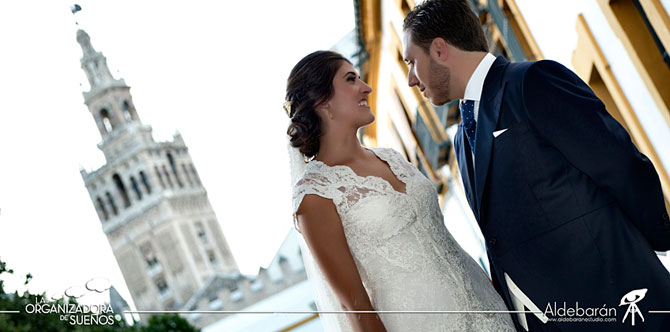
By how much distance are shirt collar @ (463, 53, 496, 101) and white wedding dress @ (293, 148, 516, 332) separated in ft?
1.32

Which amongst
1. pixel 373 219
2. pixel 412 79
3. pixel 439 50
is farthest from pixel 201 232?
pixel 439 50

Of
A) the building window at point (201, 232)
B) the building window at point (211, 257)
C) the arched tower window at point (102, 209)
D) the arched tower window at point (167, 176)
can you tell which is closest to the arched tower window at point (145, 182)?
the arched tower window at point (167, 176)

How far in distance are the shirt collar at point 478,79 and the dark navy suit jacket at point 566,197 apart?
37mm

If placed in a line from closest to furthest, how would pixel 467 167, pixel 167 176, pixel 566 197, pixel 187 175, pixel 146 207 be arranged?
1. pixel 566 197
2. pixel 467 167
3. pixel 146 207
4. pixel 167 176
5. pixel 187 175

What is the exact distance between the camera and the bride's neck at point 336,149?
7.13 ft

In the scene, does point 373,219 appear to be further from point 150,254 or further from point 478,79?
point 150,254

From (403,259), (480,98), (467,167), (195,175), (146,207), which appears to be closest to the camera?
(480,98)

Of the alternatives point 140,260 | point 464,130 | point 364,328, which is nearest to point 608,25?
point 464,130

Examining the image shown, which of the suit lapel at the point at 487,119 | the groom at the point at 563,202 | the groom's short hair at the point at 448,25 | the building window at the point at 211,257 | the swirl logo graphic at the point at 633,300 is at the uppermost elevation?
the building window at the point at 211,257

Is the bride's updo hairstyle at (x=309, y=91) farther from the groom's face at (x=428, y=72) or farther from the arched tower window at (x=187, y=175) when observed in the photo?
the arched tower window at (x=187, y=175)

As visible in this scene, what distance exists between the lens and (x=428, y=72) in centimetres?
196

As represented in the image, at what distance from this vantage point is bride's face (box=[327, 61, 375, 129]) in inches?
83.7

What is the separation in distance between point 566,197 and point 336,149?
0.76 m

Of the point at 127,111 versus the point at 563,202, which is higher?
the point at 127,111
